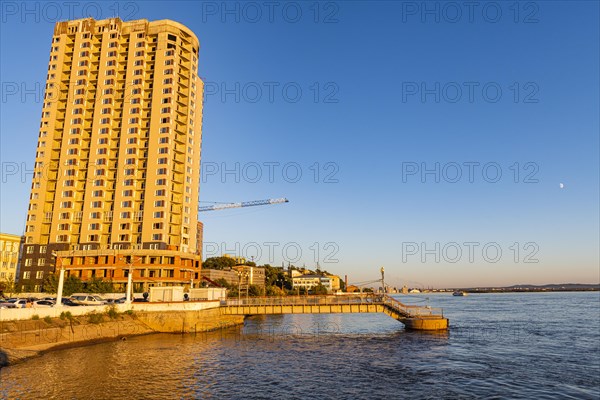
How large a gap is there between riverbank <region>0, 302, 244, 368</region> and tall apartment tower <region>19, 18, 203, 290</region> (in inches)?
1577

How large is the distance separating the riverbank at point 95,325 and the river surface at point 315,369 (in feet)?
6.96

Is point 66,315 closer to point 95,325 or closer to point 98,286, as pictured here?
point 95,325

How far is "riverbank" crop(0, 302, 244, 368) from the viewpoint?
→ 132ft

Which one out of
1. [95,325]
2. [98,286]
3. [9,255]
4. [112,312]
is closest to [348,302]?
[112,312]

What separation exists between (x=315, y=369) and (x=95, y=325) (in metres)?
31.1

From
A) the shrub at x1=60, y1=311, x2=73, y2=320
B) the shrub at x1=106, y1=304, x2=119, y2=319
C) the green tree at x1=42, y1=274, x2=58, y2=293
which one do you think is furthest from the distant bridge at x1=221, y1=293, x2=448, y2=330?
the green tree at x1=42, y1=274, x2=58, y2=293

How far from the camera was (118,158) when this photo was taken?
114 meters

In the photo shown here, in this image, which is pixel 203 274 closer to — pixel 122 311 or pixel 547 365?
pixel 122 311

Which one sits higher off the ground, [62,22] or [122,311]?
[62,22]

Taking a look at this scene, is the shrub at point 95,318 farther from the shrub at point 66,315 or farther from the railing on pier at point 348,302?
the railing on pier at point 348,302

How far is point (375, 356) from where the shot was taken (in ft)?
144

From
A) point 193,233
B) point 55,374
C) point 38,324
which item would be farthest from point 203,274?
point 55,374

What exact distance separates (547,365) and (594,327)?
4294cm

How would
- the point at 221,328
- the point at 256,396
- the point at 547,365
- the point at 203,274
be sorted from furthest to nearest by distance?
the point at 203,274, the point at 221,328, the point at 547,365, the point at 256,396
